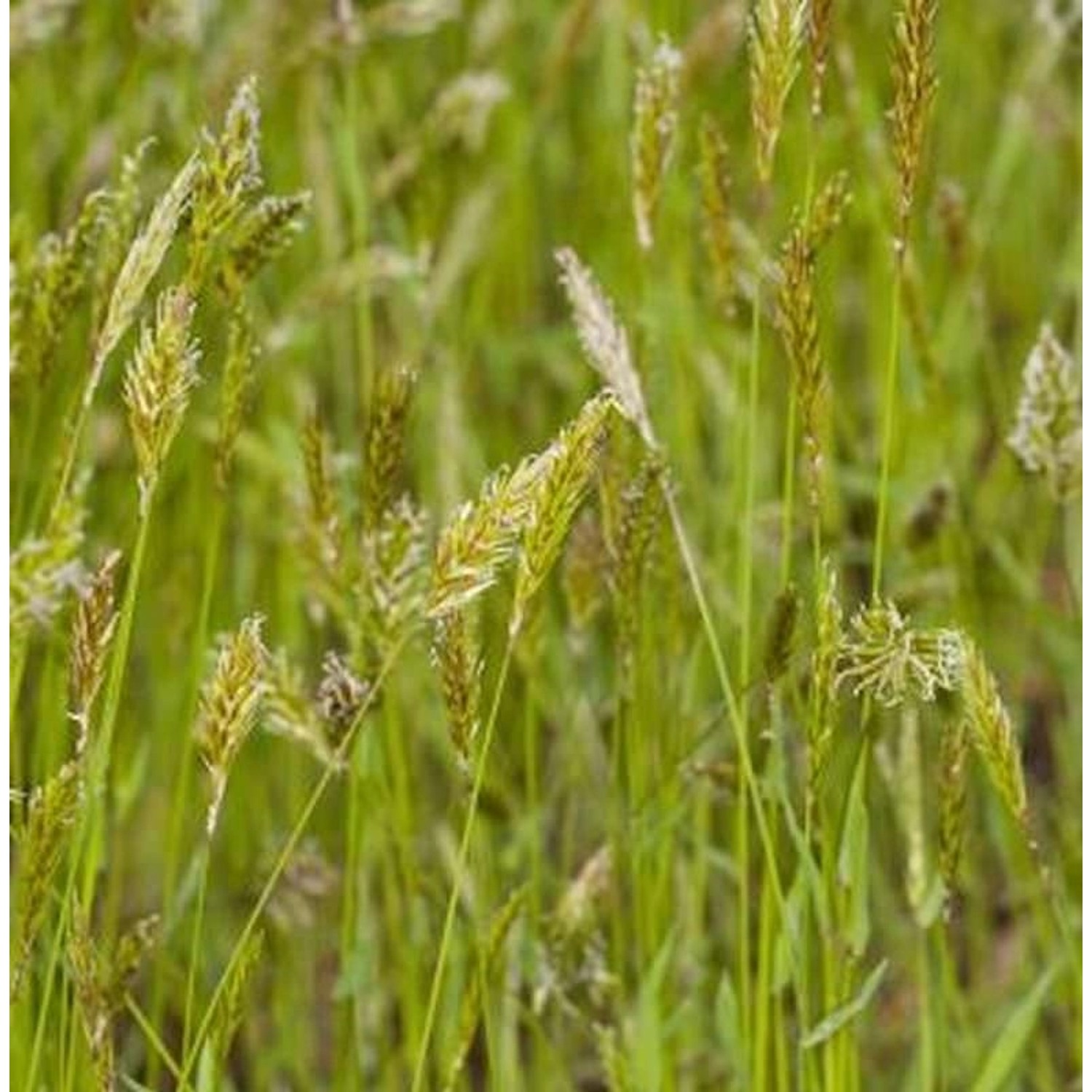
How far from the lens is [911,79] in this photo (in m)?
1.20

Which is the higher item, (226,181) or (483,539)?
(226,181)

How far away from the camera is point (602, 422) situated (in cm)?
115

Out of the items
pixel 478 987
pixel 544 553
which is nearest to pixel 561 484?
pixel 544 553

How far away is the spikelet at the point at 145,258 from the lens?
45.5 inches

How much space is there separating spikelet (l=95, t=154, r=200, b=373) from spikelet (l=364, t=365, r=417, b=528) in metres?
0.14

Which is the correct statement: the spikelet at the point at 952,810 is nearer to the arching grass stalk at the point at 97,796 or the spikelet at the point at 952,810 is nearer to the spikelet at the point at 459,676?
the spikelet at the point at 459,676

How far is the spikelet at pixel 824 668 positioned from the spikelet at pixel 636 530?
0.15 metres

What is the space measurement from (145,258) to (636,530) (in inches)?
12.5

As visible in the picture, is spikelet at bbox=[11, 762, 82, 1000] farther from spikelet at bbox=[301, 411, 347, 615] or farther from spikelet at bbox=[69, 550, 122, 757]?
spikelet at bbox=[301, 411, 347, 615]

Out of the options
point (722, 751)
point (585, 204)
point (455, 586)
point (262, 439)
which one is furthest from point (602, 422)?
point (585, 204)

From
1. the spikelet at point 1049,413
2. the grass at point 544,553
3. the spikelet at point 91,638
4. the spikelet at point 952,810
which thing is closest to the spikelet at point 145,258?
the grass at point 544,553

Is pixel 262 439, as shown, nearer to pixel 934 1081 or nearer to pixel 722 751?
pixel 722 751

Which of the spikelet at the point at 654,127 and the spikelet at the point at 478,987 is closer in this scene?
the spikelet at the point at 478,987

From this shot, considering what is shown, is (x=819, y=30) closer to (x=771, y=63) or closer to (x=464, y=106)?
(x=771, y=63)
